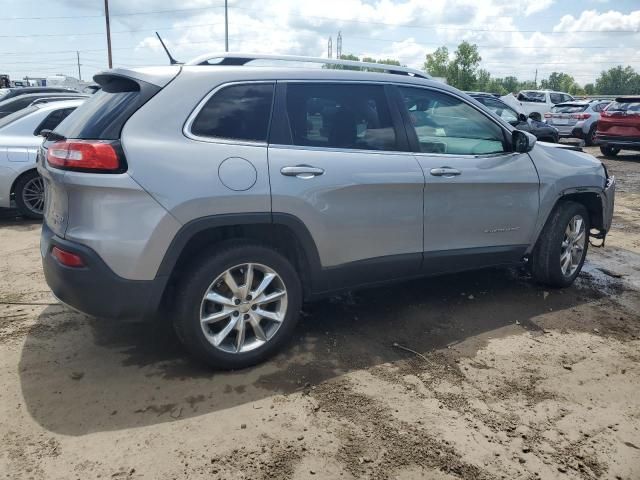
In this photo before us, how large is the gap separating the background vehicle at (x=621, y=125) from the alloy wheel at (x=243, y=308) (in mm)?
14174

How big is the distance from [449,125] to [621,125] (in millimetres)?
12725

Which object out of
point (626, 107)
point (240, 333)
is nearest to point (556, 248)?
point (240, 333)

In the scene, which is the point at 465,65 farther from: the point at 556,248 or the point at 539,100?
the point at 556,248

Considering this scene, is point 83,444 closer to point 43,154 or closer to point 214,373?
point 214,373

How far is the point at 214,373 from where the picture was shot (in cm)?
324

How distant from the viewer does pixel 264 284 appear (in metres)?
3.23

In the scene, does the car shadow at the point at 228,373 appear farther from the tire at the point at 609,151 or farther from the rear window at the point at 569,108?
the rear window at the point at 569,108

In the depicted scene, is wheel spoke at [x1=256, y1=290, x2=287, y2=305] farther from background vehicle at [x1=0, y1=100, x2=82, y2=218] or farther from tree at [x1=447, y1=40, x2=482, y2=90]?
tree at [x1=447, y1=40, x2=482, y2=90]

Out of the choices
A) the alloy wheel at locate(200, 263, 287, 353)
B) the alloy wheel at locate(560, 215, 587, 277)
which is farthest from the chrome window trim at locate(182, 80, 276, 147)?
the alloy wheel at locate(560, 215, 587, 277)

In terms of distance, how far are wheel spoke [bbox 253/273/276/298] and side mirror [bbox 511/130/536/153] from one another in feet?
7.56

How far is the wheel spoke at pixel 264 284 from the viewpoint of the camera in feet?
10.6

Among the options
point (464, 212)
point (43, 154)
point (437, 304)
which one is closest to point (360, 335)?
point (437, 304)

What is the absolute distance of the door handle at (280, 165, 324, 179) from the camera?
3.16 metres

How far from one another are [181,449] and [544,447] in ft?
5.81
